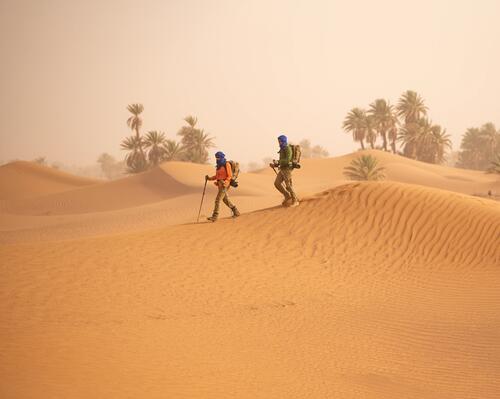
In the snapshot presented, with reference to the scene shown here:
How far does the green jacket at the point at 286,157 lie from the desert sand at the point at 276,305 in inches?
60.9

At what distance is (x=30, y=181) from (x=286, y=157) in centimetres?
4308

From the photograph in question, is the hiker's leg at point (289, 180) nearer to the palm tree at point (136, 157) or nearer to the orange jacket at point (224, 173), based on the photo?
the orange jacket at point (224, 173)

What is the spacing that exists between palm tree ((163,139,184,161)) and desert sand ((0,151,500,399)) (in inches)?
1915

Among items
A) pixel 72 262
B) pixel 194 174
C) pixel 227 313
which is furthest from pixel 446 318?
pixel 194 174

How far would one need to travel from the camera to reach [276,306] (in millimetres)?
8406

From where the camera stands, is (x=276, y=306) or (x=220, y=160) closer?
(x=276, y=306)

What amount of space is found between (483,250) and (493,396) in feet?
20.4

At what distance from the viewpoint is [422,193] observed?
13750 mm

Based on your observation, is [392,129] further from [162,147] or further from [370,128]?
[162,147]

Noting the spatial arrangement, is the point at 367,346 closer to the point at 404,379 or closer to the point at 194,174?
the point at 404,379

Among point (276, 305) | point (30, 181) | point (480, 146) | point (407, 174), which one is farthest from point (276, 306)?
point (480, 146)

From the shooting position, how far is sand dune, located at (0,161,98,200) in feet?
147

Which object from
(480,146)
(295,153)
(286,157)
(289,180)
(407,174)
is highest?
(480,146)

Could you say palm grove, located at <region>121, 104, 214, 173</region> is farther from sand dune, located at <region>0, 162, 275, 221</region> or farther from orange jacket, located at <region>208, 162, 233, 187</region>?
orange jacket, located at <region>208, 162, 233, 187</region>
